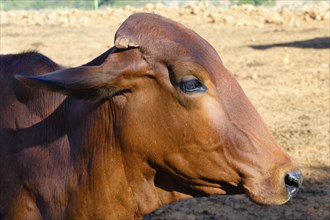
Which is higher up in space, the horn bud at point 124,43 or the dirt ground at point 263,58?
the horn bud at point 124,43

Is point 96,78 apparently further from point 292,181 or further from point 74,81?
point 292,181

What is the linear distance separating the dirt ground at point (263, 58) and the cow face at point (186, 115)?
10.6ft

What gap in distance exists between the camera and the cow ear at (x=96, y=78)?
3125mm

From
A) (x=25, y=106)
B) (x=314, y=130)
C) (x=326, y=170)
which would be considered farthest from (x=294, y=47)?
(x=25, y=106)

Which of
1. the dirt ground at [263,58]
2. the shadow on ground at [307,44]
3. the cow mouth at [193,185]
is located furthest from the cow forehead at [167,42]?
the shadow on ground at [307,44]

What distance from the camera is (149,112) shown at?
333 cm

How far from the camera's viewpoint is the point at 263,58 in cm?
1602

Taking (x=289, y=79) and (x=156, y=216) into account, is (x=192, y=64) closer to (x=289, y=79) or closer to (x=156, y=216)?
(x=156, y=216)

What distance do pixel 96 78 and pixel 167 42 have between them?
434mm

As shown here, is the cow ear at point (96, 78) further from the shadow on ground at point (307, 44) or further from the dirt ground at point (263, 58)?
the shadow on ground at point (307, 44)

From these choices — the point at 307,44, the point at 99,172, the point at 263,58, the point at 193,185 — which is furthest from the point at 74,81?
the point at 307,44

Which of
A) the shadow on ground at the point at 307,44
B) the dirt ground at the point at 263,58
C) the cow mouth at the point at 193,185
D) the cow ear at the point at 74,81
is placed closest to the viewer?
the cow ear at the point at 74,81

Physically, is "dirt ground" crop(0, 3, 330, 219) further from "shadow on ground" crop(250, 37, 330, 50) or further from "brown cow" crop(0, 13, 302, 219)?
"brown cow" crop(0, 13, 302, 219)

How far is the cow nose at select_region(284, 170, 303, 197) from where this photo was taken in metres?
3.25
